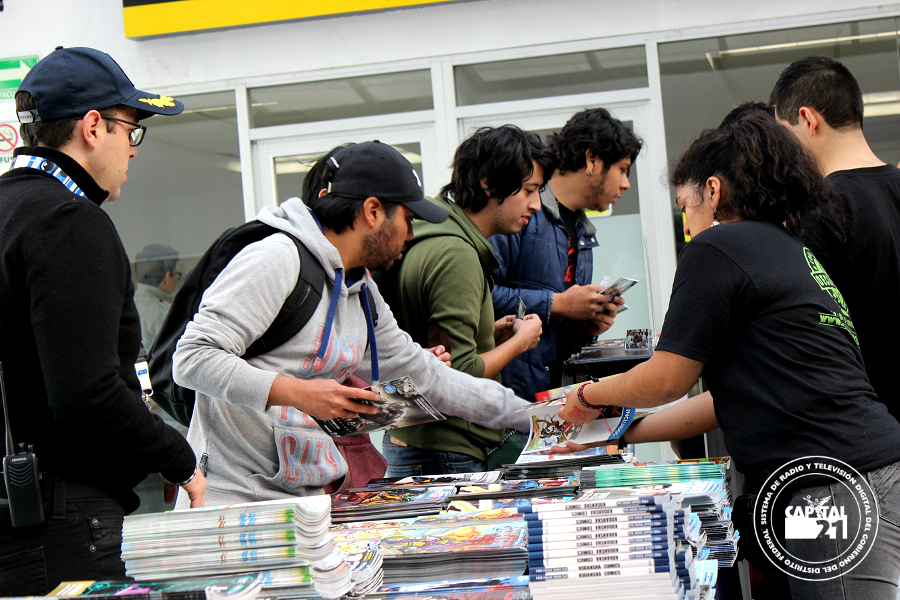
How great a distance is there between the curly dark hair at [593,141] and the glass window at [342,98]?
7.42ft

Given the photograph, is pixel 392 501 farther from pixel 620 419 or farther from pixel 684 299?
pixel 684 299

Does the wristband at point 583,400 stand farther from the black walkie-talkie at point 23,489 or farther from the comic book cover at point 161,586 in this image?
the black walkie-talkie at point 23,489

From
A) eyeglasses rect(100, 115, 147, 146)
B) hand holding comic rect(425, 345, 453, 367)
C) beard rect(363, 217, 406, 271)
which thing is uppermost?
eyeglasses rect(100, 115, 147, 146)

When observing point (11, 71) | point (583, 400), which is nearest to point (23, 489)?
point (583, 400)

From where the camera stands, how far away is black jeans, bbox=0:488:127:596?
1899 mm

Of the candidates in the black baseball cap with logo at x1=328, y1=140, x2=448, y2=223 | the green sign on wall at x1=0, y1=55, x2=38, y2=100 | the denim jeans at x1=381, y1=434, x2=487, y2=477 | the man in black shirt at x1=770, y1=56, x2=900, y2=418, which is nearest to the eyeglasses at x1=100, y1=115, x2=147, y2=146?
the black baseball cap with logo at x1=328, y1=140, x2=448, y2=223

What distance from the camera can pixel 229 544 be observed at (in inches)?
62.5

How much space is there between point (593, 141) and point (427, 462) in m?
1.72

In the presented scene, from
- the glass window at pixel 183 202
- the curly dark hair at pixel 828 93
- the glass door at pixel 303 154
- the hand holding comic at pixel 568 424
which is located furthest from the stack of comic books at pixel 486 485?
the glass window at pixel 183 202

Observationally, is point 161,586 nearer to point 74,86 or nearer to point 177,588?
point 177,588

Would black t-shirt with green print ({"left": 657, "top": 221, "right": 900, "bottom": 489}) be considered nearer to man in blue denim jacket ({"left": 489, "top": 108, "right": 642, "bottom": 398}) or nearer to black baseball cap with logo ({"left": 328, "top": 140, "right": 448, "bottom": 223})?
black baseball cap with logo ({"left": 328, "top": 140, "right": 448, "bottom": 223})

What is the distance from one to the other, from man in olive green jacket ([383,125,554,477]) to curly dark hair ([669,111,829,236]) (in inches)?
44.4

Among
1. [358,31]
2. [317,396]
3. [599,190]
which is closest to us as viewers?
[317,396]

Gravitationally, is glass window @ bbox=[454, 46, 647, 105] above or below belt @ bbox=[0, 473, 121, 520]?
above
